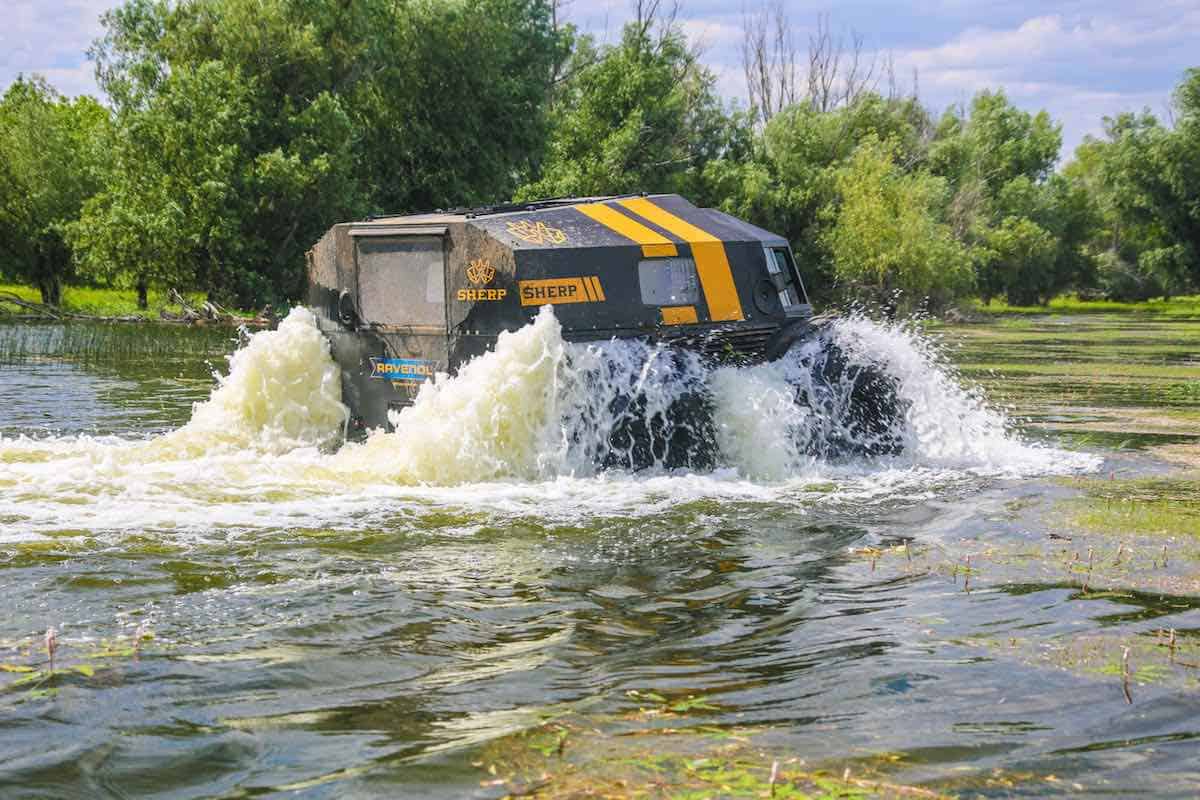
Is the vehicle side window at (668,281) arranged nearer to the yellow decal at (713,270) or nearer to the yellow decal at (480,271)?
the yellow decal at (713,270)

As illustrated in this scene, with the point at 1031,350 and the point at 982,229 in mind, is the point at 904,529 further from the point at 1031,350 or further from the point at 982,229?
the point at 982,229

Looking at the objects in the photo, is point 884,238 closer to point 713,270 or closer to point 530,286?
point 713,270

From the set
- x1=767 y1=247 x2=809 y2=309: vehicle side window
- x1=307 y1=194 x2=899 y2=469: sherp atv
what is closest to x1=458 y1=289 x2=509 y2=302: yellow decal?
x1=307 y1=194 x2=899 y2=469: sherp atv

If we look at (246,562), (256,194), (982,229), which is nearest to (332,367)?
(246,562)

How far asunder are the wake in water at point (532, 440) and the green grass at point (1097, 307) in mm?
60656

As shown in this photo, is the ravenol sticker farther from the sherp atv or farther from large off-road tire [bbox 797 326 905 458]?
large off-road tire [bbox 797 326 905 458]

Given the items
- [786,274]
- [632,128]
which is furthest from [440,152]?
[786,274]

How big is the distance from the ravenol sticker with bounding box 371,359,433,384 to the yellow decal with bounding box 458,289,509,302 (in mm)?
695

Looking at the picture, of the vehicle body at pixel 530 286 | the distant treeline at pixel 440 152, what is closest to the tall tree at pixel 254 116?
the distant treeline at pixel 440 152

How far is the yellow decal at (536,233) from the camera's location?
11.5m

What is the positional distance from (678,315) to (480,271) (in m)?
1.82

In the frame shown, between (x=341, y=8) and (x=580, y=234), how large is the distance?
3269 cm

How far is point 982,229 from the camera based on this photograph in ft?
220

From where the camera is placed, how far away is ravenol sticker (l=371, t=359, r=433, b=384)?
11.8 meters
